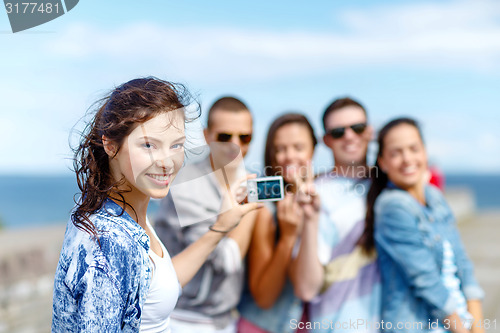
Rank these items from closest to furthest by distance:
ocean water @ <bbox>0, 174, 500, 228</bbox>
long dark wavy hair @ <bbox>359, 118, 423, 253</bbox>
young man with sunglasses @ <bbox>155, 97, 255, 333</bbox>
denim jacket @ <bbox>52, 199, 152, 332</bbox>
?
denim jacket @ <bbox>52, 199, 152, 332</bbox> < young man with sunglasses @ <bbox>155, 97, 255, 333</bbox> < long dark wavy hair @ <bbox>359, 118, 423, 253</bbox> < ocean water @ <bbox>0, 174, 500, 228</bbox>

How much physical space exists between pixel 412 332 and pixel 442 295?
26 cm

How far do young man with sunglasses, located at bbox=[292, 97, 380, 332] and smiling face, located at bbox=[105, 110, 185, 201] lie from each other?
50.2 inches

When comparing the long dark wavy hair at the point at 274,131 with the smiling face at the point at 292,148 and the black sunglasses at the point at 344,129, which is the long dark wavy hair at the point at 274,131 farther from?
the black sunglasses at the point at 344,129

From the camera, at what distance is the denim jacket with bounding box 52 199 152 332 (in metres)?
1.28

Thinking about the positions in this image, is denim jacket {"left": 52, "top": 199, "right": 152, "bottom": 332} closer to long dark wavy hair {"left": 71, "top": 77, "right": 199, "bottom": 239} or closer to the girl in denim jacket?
long dark wavy hair {"left": 71, "top": 77, "right": 199, "bottom": 239}

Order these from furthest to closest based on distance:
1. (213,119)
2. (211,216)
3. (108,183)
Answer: (213,119) < (211,216) < (108,183)

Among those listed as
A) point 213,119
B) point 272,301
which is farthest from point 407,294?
point 213,119

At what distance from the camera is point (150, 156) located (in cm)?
151

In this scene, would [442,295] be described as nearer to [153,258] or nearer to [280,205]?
[280,205]

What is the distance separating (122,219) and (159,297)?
0.92 feet

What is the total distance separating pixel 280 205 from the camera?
2684 millimetres

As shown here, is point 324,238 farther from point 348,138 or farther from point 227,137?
point 227,137

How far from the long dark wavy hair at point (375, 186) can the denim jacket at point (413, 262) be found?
0.04 metres

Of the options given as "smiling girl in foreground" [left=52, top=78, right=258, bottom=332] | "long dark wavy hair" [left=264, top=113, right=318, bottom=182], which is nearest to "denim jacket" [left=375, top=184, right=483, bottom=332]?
"long dark wavy hair" [left=264, top=113, right=318, bottom=182]
